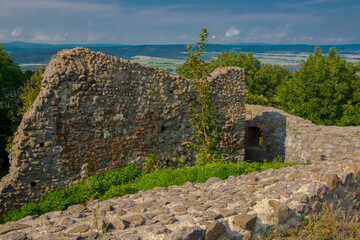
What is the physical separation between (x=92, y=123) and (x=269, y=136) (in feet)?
27.5

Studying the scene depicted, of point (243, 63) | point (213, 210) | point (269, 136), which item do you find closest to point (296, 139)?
point (269, 136)

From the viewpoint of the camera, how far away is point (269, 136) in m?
13.1

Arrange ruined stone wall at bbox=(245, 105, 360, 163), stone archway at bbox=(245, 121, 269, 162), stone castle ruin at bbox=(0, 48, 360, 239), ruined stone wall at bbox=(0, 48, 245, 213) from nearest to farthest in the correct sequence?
stone castle ruin at bbox=(0, 48, 360, 239), ruined stone wall at bbox=(0, 48, 245, 213), ruined stone wall at bbox=(245, 105, 360, 163), stone archway at bbox=(245, 121, 269, 162)

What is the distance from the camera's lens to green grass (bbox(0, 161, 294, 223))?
6773 millimetres

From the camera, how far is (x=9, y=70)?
2373cm

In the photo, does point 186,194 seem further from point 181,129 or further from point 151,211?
point 181,129

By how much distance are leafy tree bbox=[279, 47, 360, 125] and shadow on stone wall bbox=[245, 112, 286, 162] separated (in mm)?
5350

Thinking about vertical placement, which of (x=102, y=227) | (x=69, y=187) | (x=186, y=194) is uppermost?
(x=102, y=227)

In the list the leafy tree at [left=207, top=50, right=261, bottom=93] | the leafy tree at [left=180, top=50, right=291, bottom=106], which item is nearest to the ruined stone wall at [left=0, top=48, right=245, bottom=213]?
the leafy tree at [left=180, top=50, right=291, bottom=106]

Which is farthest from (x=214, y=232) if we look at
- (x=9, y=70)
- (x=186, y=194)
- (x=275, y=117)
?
(x=9, y=70)

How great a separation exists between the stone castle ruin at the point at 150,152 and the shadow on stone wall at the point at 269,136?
54mm

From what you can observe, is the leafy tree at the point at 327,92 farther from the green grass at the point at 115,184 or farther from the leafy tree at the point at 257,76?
the green grass at the point at 115,184

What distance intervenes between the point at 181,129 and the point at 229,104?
81.7 inches

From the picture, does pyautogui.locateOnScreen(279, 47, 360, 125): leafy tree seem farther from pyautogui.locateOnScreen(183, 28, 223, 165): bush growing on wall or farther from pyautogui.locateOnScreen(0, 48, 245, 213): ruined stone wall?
pyautogui.locateOnScreen(0, 48, 245, 213): ruined stone wall
